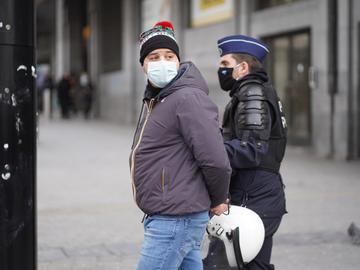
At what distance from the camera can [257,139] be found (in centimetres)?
364

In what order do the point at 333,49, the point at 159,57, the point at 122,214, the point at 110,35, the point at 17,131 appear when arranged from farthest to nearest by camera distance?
the point at 110,35
the point at 333,49
the point at 122,214
the point at 17,131
the point at 159,57

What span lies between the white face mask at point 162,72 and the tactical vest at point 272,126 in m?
0.73

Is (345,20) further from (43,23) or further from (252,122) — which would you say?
(43,23)

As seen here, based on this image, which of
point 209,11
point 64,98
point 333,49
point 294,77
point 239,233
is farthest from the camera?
point 64,98

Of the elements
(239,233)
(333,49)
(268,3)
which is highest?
(268,3)

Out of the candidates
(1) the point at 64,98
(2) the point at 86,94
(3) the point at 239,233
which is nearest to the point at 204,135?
(3) the point at 239,233

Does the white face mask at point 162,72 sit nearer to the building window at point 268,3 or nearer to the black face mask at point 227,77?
the black face mask at point 227,77

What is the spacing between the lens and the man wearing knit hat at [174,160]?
3049mm

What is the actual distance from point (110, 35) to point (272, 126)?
22.4 metres

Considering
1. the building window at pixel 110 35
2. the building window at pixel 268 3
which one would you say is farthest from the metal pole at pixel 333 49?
the building window at pixel 110 35

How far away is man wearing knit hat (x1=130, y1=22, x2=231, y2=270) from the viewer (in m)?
3.05

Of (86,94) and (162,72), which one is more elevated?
(86,94)

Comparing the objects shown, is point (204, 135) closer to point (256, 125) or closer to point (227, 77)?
point (256, 125)

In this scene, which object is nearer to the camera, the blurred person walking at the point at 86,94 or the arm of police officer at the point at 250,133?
the arm of police officer at the point at 250,133
